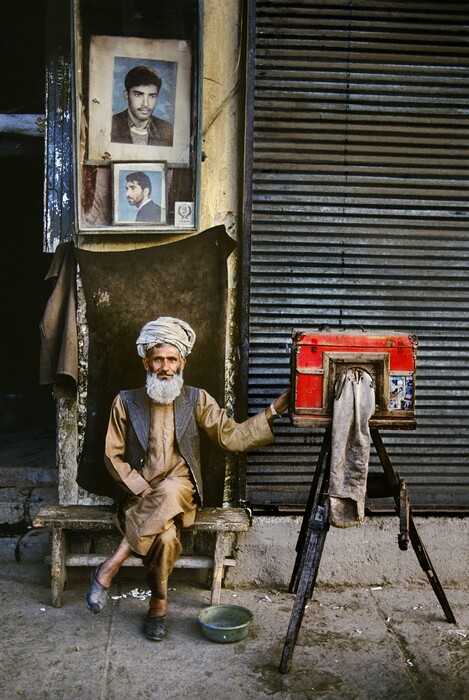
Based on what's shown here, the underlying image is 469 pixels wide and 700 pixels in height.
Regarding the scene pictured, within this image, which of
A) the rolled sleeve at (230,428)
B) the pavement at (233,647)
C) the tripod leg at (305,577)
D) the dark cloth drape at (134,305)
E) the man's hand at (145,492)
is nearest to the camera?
the pavement at (233,647)

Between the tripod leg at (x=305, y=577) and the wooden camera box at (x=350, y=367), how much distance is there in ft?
1.76

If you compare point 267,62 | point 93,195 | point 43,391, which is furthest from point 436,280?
point 43,391

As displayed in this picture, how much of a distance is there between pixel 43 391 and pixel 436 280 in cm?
528

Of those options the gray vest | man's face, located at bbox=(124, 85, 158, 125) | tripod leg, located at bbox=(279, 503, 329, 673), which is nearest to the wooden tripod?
tripod leg, located at bbox=(279, 503, 329, 673)

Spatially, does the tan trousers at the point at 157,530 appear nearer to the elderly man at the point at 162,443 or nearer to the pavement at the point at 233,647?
the elderly man at the point at 162,443

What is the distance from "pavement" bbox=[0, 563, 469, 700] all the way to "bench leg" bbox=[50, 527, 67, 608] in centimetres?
8

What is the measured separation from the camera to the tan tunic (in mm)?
4016

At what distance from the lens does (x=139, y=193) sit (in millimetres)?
4426

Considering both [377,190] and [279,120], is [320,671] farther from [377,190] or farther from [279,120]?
[279,120]

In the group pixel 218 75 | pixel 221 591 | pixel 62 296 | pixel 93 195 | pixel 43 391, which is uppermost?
pixel 218 75

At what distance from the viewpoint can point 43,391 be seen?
8.30 m

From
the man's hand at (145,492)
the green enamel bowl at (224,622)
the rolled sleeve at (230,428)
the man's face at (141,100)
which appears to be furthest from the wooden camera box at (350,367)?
the man's face at (141,100)

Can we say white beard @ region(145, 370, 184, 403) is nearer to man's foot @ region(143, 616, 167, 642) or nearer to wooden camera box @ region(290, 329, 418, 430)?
wooden camera box @ region(290, 329, 418, 430)

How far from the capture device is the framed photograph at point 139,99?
4.35 metres
